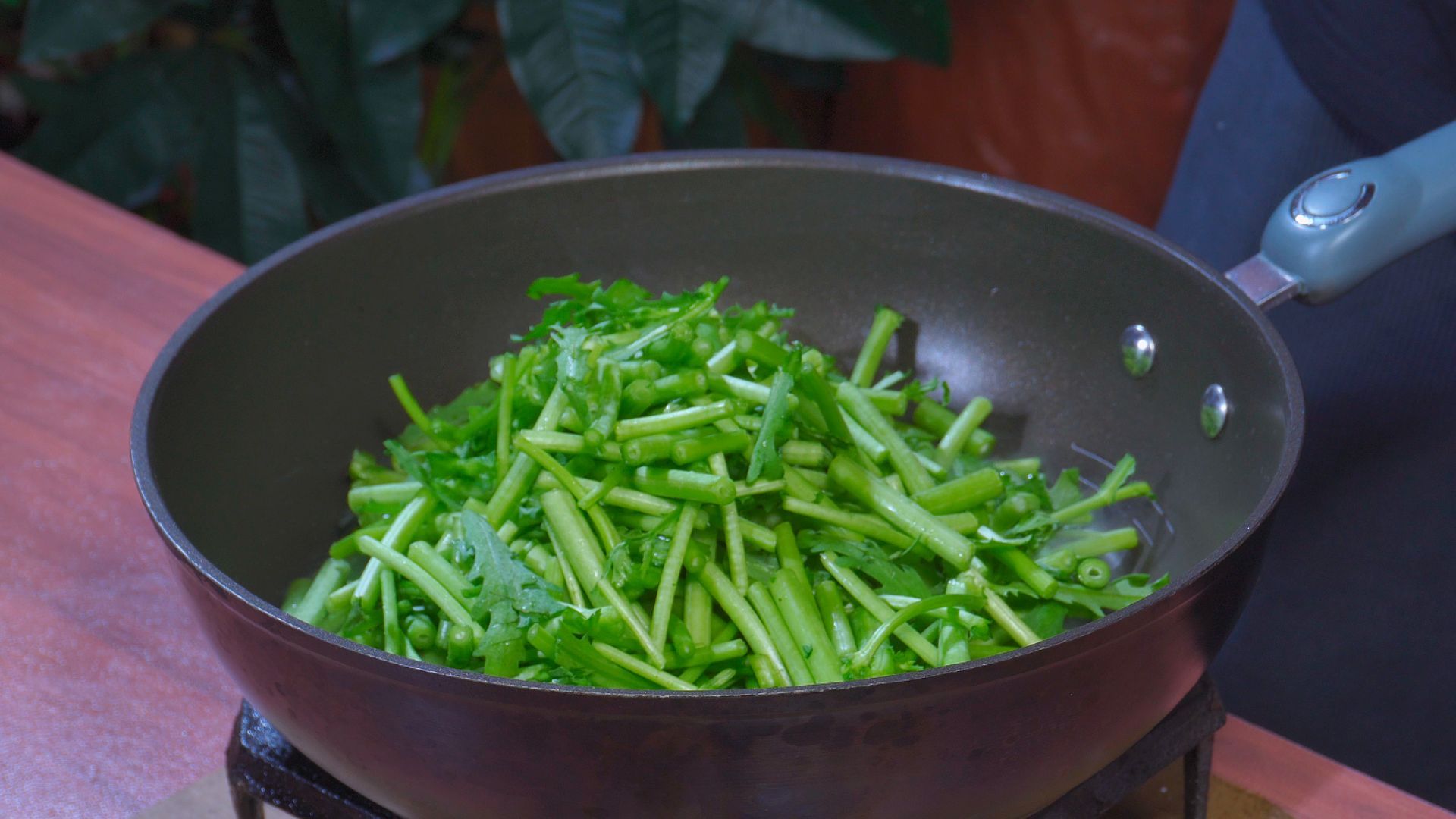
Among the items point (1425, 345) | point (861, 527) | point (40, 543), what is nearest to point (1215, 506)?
point (861, 527)

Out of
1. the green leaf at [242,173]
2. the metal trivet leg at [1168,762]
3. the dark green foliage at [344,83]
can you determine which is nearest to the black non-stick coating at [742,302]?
the metal trivet leg at [1168,762]

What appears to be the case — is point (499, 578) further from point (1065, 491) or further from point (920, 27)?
point (920, 27)

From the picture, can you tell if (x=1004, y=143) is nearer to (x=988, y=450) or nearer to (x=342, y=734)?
(x=988, y=450)

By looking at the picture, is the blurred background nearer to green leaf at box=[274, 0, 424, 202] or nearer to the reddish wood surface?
green leaf at box=[274, 0, 424, 202]

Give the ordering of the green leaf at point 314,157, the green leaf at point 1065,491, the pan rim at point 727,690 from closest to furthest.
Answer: the pan rim at point 727,690 < the green leaf at point 1065,491 < the green leaf at point 314,157

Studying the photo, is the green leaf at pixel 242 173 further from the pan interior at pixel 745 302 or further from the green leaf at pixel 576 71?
the pan interior at pixel 745 302
